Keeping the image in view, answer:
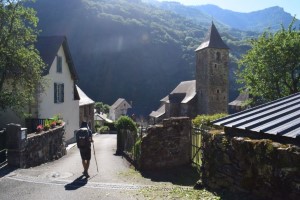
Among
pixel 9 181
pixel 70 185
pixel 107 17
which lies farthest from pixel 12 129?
pixel 107 17

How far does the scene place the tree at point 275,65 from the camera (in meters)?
27.8

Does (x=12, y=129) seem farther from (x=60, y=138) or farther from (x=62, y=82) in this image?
(x=62, y=82)

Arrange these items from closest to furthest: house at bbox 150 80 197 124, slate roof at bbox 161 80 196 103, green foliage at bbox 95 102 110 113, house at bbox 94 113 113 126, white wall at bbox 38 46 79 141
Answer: white wall at bbox 38 46 79 141 < house at bbox 150 80 197 124 < house at bbox 94 113 113 126 < slate roof at bbox 161 80 196 103 < green foliage at bbox 95 102 110 113

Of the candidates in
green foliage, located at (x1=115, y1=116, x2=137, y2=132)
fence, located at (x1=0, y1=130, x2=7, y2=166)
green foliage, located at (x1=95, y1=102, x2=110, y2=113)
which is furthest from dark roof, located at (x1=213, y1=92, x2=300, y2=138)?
green foliage, located at (x1=95, y1=102, x2=110, y2=113)

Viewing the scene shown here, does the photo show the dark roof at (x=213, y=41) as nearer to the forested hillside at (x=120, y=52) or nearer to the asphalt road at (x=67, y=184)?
the asphalt road at (x=67, y=184)

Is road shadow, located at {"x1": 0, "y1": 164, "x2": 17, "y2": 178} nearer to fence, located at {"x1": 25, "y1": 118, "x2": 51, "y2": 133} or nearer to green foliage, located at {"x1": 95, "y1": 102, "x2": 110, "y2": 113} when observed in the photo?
fence, located at {"x1": 25, "y1": 118, "x2": 51, "y2": 133}

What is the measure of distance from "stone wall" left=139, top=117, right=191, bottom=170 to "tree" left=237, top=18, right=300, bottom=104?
56.7 feet

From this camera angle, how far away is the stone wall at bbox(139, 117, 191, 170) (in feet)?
43.6

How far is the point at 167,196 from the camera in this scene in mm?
8312

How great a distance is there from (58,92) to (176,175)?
17.4 metres

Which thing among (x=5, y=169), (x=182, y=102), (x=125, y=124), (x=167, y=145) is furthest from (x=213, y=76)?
(x=5, y=169)

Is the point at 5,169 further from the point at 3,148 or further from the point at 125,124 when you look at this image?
the point at 125,124

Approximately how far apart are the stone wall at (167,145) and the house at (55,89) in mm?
11315

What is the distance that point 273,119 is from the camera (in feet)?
25.4
